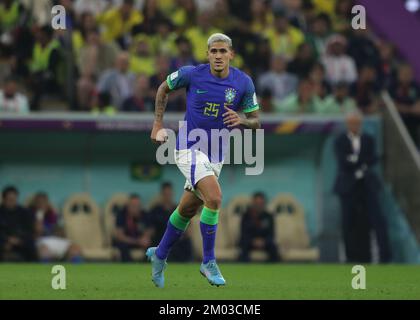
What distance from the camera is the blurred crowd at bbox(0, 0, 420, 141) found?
1941 cm

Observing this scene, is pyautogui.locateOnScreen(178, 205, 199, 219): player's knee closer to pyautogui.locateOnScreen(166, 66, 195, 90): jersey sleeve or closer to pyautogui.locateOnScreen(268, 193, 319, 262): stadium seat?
pyautogui.locateOnScreen(166, 66, 195, 90): jersey sleeve

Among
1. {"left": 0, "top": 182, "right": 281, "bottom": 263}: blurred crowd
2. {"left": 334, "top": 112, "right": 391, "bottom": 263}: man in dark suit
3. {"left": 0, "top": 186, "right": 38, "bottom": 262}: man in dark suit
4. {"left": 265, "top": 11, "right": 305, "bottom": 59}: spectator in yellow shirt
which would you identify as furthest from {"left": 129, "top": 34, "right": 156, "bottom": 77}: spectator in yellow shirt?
{"left": 334, "top": 112, "right": 391, "bottom": 263}: man in dark suit

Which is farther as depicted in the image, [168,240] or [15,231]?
[15,231]

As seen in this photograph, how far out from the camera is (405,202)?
20.3 meters

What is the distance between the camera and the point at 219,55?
1141 cm

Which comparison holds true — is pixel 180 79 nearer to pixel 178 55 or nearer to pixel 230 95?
pixel 230 95

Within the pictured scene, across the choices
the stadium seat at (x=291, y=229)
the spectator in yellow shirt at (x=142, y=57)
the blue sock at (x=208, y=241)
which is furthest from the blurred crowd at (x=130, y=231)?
the blue sock at (x=208, y=241)

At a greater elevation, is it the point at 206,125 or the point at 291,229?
the point at 206,125

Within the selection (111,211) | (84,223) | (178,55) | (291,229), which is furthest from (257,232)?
(178,55)

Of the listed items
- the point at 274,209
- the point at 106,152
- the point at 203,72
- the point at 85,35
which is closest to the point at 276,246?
the point at 274,209

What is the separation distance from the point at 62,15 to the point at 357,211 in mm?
5839

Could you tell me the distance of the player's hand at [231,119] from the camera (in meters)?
11.2

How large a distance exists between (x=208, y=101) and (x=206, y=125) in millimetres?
231

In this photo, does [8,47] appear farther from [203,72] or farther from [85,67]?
[203,72]
